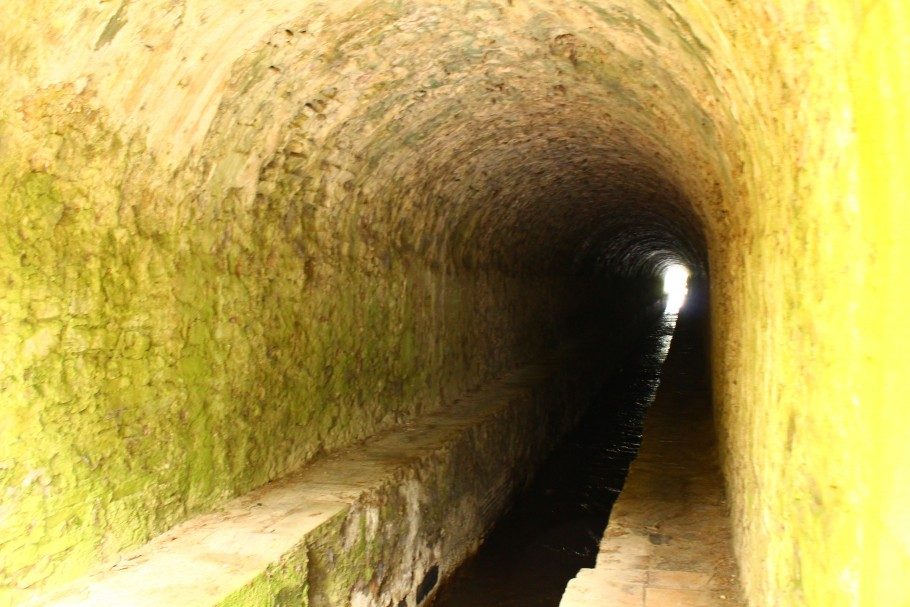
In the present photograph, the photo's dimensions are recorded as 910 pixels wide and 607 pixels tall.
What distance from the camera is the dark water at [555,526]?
6.27 m

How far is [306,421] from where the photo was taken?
17.3 ft

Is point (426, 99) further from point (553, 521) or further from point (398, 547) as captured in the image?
point (553, 521)

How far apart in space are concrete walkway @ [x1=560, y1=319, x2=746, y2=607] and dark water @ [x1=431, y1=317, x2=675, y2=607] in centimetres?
165

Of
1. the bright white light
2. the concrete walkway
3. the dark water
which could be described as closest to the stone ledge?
the dark water

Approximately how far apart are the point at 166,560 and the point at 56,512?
65 cm

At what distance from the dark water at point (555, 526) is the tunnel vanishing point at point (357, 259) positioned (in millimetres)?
461

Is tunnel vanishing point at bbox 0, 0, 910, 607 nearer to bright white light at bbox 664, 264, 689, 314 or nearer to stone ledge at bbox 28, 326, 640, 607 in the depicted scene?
stone ledge at bbox 28, 326, 640, 607

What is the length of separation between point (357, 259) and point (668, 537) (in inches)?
137

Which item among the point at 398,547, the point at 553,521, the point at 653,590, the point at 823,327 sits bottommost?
the point at 553,521

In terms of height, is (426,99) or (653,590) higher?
(426,99)

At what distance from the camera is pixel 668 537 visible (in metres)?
4.09

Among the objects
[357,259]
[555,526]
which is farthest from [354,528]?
[555,526]

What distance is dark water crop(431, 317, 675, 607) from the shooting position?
20.6ft

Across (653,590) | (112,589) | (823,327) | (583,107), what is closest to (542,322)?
(583,107)
